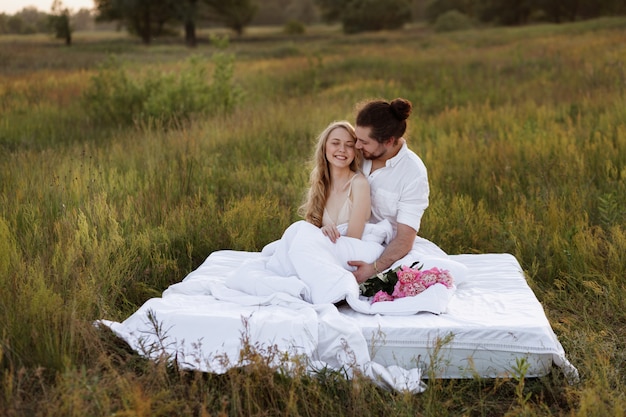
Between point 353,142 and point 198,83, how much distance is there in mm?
7496

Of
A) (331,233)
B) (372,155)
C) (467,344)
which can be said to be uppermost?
(372,155)

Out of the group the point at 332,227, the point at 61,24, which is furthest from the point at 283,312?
the point at 61,24

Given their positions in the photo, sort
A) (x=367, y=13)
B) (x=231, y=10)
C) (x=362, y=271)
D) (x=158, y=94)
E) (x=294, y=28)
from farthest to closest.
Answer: (x=367, y=13)
(x=294, y=28)
(x=231, y=10)
(x=158, y=94)
(x=362, y=271)

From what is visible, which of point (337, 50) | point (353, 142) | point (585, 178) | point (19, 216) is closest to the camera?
point (353, 142)

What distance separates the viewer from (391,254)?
16.3 ft

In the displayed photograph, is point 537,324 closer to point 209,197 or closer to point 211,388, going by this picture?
point 211,388

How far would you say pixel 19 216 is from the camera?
5.69 meters

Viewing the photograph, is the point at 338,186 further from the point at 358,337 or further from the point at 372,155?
the point at 358,337

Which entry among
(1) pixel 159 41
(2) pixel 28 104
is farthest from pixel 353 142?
(1) pixel 159 41

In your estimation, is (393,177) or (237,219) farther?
(237,219)

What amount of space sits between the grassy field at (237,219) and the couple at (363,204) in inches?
38.2

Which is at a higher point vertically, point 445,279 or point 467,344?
point 445,279

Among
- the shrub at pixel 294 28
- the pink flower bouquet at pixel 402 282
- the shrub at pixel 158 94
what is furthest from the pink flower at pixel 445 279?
the shrub at pixel 294 28

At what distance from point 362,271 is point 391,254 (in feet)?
0.76
